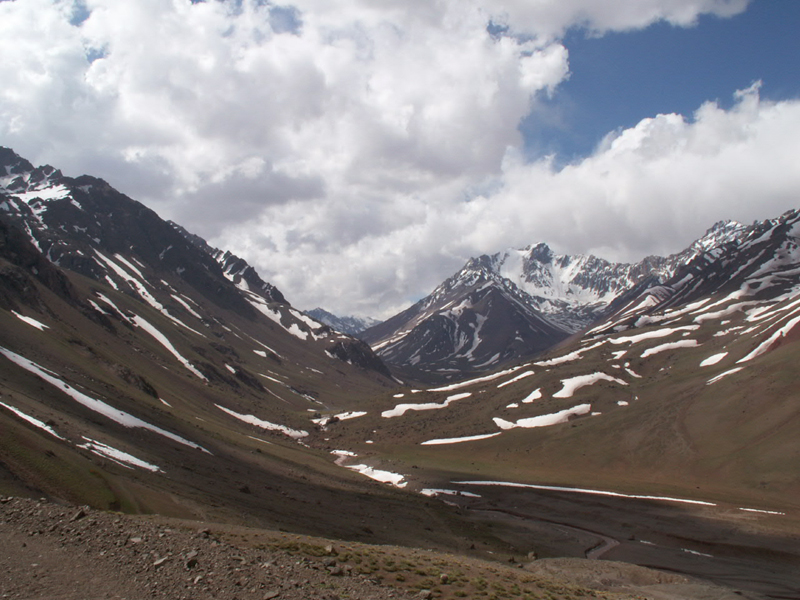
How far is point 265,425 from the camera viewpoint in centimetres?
15488

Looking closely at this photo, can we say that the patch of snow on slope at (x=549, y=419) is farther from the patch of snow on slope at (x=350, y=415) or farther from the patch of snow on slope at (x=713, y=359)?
the patch of snow on slope at (x=350, y=415)

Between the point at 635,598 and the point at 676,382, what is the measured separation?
393ft

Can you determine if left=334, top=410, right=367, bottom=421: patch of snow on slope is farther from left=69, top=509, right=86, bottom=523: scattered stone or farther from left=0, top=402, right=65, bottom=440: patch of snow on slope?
left=69, top=509, right=86, bottom=523: scattered stone

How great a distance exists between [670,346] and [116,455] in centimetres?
18120

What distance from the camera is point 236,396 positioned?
18025 cm

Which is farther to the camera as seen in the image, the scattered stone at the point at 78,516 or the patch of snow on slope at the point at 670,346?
the patch of snow on slope at the point at 670,346

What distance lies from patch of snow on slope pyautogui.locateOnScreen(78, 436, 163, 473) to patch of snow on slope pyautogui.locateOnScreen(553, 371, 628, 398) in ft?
417

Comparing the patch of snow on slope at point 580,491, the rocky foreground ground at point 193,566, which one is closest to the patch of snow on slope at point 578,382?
the patch of snow on slope at point 580,491

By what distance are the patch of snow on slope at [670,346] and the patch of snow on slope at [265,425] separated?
114 metres

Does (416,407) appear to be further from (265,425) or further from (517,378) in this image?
(265,425)

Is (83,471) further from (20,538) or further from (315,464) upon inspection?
(315,464)

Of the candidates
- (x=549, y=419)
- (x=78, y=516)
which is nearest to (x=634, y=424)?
(x=549, y=419)

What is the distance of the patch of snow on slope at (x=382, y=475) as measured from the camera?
9795 centimetres

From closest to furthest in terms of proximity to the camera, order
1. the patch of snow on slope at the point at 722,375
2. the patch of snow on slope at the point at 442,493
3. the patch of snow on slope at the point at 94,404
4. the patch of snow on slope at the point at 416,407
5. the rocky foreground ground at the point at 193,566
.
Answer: the rocky foreground ground at the point at 193,566
the patch of snow on slope at the point at 94,404
the patch of snow on slope at the point at 442,493
the patch of snow on slope at the point at 722,375
the patch of snow on slope at the point at 416,407
